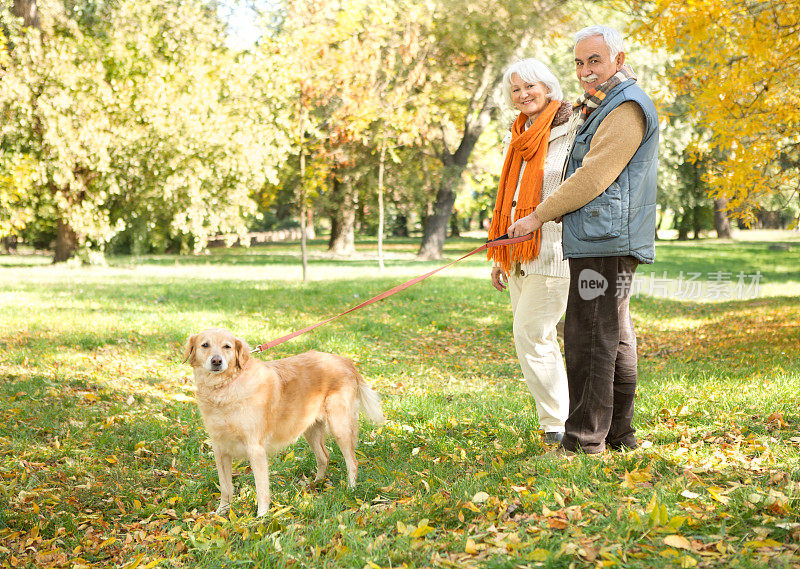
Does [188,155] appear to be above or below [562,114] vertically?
above

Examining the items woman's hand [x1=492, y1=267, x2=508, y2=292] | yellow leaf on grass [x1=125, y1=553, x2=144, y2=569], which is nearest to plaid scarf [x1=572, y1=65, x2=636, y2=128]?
woman's hand [x1=492, y1=267, x2=508, y2=292]

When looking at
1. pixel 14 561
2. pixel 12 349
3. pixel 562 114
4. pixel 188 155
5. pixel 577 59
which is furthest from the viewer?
pixel 188 155

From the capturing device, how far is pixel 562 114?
4.11 m

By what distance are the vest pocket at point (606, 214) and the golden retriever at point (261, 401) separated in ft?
5.94

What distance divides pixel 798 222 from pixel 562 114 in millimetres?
6364

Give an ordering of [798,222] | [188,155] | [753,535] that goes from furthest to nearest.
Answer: [188,155], [798,222], [753,535]

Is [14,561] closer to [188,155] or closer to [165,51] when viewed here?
[188,155]

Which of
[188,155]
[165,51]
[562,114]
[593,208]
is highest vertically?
[165,51]

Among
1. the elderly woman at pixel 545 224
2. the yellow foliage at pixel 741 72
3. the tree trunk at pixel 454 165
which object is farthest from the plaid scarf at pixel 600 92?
the tree trunk at pixel 454 165

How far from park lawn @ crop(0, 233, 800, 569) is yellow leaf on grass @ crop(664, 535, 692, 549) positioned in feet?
0.04

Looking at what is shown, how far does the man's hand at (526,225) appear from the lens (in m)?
3.80

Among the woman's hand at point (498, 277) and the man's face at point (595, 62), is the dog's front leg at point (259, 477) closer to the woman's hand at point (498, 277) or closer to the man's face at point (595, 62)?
the woman's hand at point (498, 277)

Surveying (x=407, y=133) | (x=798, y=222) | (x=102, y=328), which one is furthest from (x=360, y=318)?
(x=407, y=133)

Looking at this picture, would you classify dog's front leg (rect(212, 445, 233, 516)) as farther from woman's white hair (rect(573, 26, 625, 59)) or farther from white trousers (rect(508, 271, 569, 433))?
woman's white hair (rect(573, 26, 625, 59))
